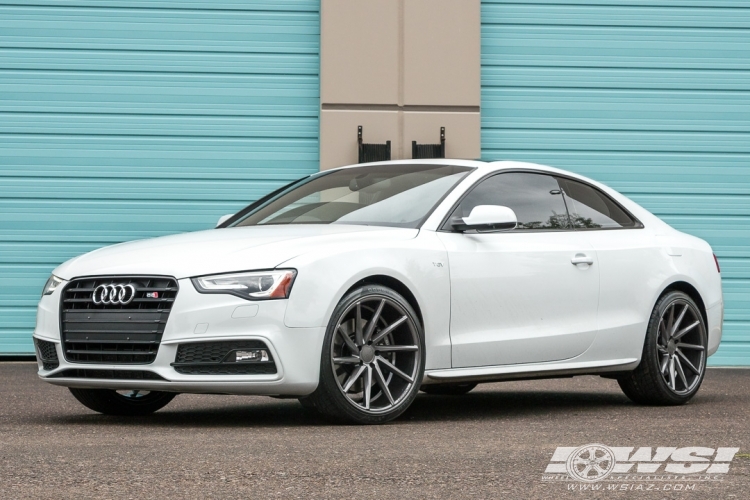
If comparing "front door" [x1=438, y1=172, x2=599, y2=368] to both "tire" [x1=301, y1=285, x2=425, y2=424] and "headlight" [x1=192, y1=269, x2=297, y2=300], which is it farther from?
"headlight" [x1=192, y1=269, x2=297, y2=300]

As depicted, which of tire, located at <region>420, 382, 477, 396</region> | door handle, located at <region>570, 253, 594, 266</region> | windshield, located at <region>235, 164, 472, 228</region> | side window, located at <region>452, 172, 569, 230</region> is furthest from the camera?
tire, located at <region>420, 382, 477, 396</region>

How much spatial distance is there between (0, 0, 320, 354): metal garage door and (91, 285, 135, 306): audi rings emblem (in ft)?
19.5

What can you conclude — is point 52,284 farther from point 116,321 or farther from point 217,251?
point 217,251

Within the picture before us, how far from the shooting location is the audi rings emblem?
228 inches

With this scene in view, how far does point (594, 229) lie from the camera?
7406mm

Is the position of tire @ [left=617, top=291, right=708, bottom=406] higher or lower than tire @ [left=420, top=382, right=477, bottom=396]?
higher

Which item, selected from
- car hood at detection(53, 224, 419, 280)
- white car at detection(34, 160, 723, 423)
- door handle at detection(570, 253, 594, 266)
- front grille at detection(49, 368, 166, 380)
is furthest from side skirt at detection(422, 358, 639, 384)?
front grille at detection(49, 368, 166, 380)

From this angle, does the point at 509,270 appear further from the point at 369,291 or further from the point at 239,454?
the point at 239,454


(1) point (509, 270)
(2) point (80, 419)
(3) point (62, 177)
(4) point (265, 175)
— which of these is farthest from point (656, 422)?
(3) point (62, 177)

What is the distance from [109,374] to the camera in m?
5.87

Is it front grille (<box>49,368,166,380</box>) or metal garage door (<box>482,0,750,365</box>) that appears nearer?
front grille (<box>49,368,166,380</box>)

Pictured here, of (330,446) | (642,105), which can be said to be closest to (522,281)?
(330,446)

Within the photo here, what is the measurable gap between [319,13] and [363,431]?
7.20 m

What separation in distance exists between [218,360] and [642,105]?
7733 mm
